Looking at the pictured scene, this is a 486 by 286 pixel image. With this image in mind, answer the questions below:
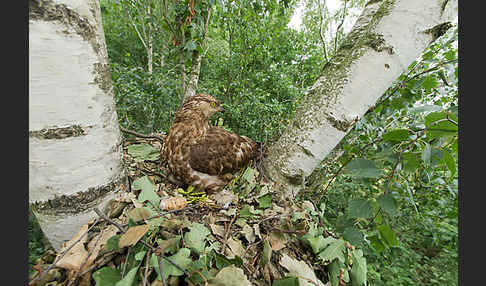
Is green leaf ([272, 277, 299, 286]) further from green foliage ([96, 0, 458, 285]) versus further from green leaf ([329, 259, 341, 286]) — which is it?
green leaf ([329, 259, 341, 286])

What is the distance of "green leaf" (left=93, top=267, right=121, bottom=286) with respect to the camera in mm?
485

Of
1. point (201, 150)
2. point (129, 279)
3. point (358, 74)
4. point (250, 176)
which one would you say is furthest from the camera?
point (201, 150)

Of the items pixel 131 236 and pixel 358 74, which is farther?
pixel 358 74

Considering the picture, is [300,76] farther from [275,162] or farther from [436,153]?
[436,153]

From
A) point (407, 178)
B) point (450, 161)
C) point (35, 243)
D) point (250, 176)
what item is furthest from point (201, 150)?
point (35, 243)

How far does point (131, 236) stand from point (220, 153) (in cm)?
80

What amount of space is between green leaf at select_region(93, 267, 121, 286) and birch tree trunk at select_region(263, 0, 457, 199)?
2.37 ft

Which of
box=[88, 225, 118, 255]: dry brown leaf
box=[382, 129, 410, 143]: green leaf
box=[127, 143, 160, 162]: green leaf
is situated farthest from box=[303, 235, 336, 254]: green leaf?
box=[127, 143, 160, 162]: green leaf

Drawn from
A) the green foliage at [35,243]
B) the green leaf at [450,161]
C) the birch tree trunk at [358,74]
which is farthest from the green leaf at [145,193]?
the green foliage at [35,243]

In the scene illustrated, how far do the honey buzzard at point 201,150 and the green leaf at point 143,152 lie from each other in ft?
0.40

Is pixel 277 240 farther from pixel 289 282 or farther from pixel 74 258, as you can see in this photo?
pixel 74 258

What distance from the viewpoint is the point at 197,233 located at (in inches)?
25.8

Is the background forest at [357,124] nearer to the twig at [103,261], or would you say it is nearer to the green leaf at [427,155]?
the green leaf at [427,155]

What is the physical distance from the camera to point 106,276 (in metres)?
0.50
